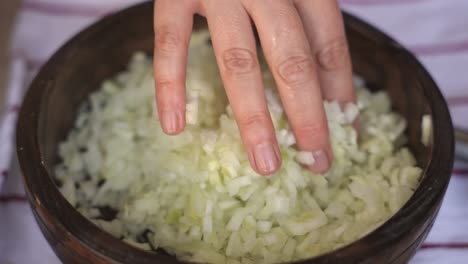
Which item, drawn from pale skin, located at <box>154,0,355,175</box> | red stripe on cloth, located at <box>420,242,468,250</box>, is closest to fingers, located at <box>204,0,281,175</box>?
pale skin, located at <box>154,0,355,175</box>

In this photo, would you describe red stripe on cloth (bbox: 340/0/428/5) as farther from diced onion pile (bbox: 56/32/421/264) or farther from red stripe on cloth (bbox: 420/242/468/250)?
red stripe on cloth (bbox: 420/242/468/250)

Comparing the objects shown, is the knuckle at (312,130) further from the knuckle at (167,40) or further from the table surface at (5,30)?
the table surface at (5,30)

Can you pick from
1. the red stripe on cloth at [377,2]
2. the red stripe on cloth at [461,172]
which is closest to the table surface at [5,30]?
the red stripe on cloth at [377,2]

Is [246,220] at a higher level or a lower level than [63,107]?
lower

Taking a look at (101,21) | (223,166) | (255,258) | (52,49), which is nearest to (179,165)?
(223,166)

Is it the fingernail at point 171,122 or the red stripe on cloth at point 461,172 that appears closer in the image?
the fingernail at point 171,122

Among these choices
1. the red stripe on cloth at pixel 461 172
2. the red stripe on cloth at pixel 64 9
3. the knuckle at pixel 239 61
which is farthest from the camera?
the red stripe on cloth at pixel 64 9

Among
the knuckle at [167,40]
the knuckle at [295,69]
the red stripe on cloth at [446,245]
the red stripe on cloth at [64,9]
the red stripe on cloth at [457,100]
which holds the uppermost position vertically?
the red stripe on cloth at [64,9]

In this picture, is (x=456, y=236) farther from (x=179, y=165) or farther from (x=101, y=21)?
(x=101, y=21)
